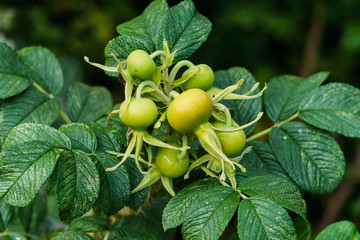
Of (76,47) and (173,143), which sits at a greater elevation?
(173,143)

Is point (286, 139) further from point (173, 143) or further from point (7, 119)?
point (7, 119)

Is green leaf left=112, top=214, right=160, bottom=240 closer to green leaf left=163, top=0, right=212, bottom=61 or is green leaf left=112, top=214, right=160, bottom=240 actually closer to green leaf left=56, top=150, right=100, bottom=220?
green leaf left=56, top=150, right=100, bottom=220

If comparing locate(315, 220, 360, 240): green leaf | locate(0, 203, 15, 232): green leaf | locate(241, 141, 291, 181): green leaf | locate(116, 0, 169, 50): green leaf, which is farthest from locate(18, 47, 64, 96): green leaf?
locate(315, 220, 360, 240): green leaf

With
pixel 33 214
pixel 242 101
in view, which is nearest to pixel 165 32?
pixel 242 101

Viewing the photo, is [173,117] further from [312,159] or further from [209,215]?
[312,159]

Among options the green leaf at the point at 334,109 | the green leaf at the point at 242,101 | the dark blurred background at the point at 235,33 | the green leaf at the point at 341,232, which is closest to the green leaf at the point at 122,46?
the green leaf at the point at 242,101

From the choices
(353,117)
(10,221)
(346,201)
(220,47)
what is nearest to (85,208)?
(10,221)
